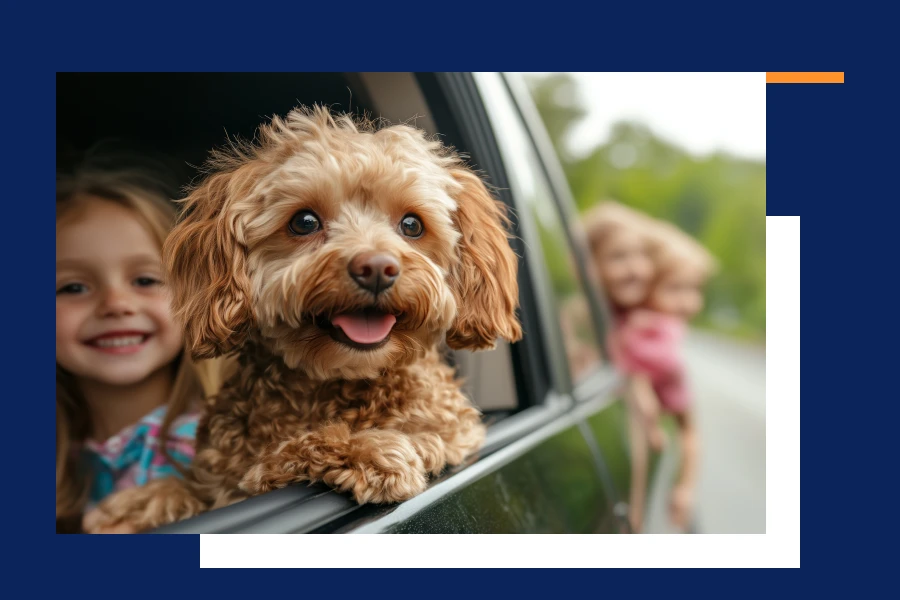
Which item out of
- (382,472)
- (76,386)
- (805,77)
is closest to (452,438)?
(382,472)

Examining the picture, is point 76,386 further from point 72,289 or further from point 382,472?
point 382,472

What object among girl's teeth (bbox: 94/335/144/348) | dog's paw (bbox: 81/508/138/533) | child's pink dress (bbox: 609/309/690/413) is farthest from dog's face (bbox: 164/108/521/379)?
child's pink dress (bbox: 609/309/690/413)

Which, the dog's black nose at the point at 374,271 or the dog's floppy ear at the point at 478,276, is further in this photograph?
the dog's floppy ear at the point at 478,276

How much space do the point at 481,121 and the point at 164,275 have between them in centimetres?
105

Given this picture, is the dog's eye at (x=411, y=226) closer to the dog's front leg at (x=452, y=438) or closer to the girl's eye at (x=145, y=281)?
the dog's front leg at (x=452, y=438)

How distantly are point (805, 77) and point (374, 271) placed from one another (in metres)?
1.93

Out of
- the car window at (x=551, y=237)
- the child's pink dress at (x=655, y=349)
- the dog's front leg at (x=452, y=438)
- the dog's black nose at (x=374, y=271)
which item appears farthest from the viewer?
the child's pink dress at (x=655, y=349)

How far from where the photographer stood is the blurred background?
9.96ft

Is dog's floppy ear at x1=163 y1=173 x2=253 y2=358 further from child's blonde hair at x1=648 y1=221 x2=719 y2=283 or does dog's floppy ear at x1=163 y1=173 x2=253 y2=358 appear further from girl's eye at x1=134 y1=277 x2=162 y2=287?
child's blonde hair at x1=648 y1=221 x2=719 y2=283

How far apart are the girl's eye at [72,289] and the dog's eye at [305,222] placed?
75 cm

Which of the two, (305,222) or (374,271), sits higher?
(305,222)

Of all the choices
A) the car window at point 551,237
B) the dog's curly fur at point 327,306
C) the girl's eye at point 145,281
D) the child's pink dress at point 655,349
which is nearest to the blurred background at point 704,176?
the car window at point 551,237

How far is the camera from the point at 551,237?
3215mm

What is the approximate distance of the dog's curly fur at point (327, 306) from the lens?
197 cm
